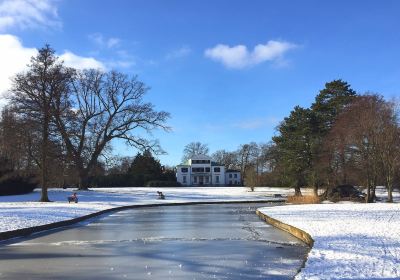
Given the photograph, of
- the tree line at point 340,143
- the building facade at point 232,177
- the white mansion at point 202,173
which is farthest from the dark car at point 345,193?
the building facade at point 232,177

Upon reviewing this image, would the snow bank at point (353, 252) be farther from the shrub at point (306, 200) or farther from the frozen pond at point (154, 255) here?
the shrub at point (306, 200)

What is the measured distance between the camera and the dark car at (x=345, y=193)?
4420 cm

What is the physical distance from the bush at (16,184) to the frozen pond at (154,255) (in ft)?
109

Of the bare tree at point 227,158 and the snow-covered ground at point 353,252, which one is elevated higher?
the bare tree at point 227,158

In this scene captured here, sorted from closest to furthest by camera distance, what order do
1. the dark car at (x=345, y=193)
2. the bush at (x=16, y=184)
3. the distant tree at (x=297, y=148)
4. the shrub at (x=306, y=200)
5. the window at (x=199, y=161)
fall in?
1. the shrub at (x=306, y=200)
2. the dark car at (x=345, y=193)
3. the bush at (x=16, y=184)
4. the distant tree at (x=297, y=148)
5. the window at (x=199, y=161)

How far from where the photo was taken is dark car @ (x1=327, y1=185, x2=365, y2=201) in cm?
4420

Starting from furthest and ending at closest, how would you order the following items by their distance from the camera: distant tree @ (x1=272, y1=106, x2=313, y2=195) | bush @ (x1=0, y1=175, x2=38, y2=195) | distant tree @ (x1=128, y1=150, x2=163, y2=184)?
distant tree @ (x1=128, y1=150, x2=163, y2=184) < distant tree @ (x1=272, y1=106, x2=313, y2=195) < bush @ (x1=0, y1=175, x2=38, y2=195)

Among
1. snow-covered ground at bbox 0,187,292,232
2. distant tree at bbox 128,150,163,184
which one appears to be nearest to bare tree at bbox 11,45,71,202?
snow-covered ground at bbox 0,187,292,232

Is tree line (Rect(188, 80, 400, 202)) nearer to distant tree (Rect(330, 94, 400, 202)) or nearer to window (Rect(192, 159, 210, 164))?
distant tree (Rect(330, 94, 400, 202))

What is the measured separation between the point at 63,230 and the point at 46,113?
2106 centimetres

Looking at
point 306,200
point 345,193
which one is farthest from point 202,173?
point 306,200

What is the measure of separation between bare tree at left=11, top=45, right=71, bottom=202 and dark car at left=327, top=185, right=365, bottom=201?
81.1 ft

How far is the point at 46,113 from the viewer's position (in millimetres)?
39156

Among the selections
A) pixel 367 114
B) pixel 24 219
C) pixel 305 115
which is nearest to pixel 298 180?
pixel 305 115
